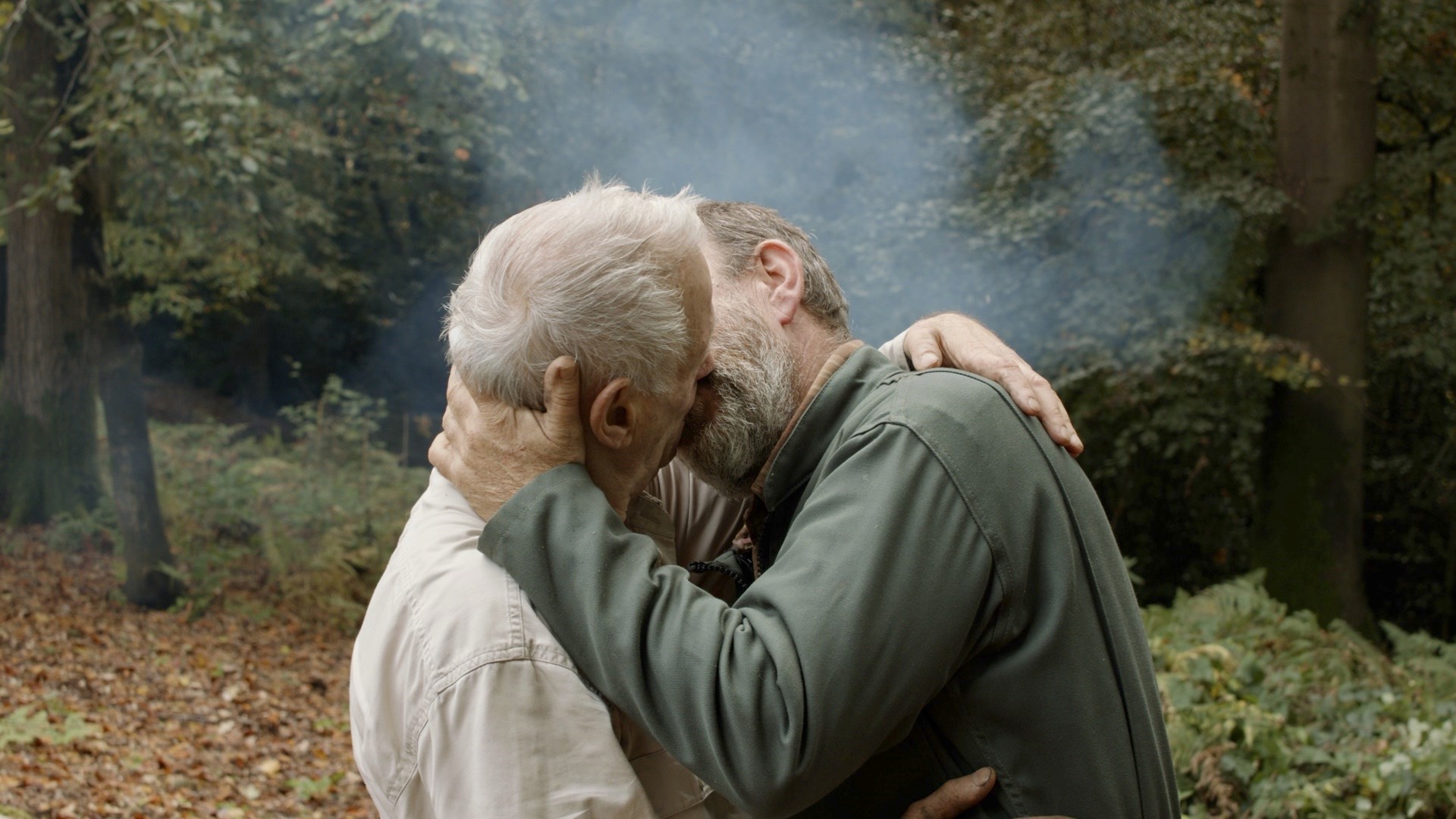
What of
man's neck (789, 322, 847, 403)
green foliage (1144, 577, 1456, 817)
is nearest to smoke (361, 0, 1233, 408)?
green foliage (1144, 577, 1456, 817)

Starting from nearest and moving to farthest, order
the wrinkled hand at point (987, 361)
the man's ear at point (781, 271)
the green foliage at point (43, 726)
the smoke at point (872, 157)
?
the wrinkled hand at point (987, 361) → the man's ear at point (781, 271) → the green foliage at point (43, 726) → the smoke at point (872, 157)

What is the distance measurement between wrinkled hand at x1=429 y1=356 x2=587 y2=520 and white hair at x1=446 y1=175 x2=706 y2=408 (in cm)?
2

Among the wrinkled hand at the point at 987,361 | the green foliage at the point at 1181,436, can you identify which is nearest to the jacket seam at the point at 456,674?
the wrinkled hand at the point at 987,361

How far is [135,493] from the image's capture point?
7984 millimetres

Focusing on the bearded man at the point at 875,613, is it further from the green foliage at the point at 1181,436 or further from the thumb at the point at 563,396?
the green foliage at the point at 1181,436

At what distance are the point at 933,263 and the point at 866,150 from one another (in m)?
1.57

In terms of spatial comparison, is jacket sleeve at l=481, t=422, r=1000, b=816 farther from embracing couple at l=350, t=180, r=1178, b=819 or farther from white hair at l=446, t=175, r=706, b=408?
white hair at l=446, t=175, r=706, b=408

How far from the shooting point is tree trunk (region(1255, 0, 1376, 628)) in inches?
304

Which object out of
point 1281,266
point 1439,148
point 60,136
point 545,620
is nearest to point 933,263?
point 1281,266

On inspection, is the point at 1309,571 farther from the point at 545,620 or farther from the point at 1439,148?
the point at 545,620

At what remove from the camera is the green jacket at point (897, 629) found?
133 cm

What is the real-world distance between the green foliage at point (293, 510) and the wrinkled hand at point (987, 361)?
689cm

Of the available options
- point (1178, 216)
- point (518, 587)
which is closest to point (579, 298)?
point (518, 587)

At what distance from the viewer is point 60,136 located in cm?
712
